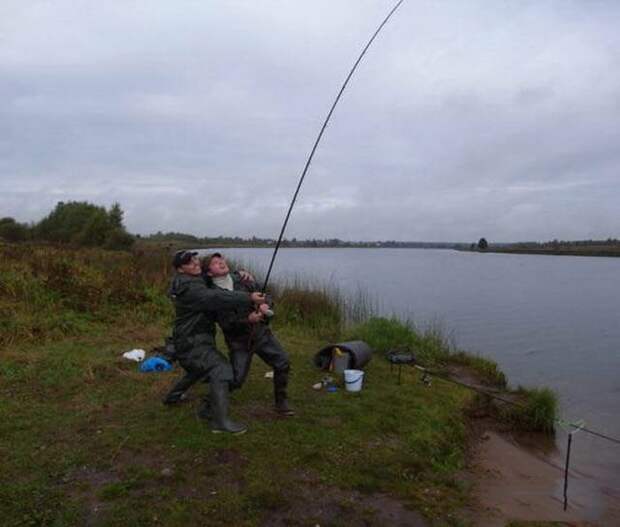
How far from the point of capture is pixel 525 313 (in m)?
20.5

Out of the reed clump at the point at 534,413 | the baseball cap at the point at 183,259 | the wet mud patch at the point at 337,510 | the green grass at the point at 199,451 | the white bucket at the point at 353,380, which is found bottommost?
the reed clump at the point at 534,413

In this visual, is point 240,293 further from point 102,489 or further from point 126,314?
point 126,314

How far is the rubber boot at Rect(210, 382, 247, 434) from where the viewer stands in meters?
4.82

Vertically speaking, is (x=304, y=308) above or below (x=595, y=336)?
above

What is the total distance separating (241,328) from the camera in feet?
17.0

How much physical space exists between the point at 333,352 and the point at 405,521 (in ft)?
12.4

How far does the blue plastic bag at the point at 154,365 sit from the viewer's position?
708 cm

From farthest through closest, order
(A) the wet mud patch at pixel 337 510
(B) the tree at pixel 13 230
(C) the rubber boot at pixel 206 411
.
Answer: (B) the tree at pixel 13 230 < (C) the rubber boot at pixel 206 411 < (A) the wet mud patch at pixel 337 510

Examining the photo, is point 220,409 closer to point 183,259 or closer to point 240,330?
point 240,330

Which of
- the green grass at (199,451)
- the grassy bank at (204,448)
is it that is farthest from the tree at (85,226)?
the green grass at (199,451)

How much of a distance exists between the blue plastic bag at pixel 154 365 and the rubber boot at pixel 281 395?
2.18 meters

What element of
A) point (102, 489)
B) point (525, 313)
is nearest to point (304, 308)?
point (102, 489)

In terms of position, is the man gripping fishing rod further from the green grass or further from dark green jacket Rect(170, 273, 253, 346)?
the green grass

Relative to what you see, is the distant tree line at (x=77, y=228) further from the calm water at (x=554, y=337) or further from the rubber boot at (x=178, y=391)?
the rubber boot at (x=178, y=391)
